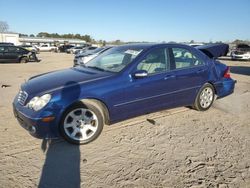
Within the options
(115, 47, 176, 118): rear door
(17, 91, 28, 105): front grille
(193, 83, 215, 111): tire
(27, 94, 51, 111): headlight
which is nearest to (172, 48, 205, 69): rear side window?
(115, 47, 176, 118): rear door

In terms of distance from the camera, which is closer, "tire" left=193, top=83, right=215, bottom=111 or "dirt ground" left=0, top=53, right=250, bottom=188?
"dirt ground" left=0, top=53, right=250, bottom=188

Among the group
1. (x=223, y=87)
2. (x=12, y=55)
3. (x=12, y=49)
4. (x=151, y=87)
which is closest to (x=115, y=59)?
(x=151, y=87)

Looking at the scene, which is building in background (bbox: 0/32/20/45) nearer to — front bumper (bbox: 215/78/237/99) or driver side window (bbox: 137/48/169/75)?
front bumper (bbox: 215/78/237/99)

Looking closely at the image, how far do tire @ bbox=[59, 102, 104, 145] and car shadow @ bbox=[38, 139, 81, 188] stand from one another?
173 millimetres

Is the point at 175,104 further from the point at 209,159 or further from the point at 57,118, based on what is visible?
the point at 57,118

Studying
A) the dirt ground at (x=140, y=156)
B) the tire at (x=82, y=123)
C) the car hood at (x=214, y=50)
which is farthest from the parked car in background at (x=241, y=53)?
the tire at (x=82, y=123)

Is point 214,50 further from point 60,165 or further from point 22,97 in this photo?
point 60,165

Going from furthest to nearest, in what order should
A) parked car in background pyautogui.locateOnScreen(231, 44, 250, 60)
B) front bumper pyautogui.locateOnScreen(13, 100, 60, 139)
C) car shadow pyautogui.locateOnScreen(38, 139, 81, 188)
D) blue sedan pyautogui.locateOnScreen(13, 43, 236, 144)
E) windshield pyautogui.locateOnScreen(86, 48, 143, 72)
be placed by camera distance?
parked car in background pyautogui.locateOnScreen(231, 44, 250, 60), windshield pyautogui.locateOnScreen(86, 48, 143, 72), blue sedan pyautogui.locateOnScreen(13, 43, 236, 144), front bumper pyautogui.locateOnScreen(13, 100, 60, 139), car shadow pyautogui.locateOnScreen(38, 139, 81, 188)

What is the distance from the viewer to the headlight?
138 inches

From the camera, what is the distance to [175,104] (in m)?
4.92

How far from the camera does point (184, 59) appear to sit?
5.02 m

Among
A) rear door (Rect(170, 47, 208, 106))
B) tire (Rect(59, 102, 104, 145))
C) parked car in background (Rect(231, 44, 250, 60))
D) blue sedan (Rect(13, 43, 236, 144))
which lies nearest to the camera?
blue sedan (Rect(13, 43, 236, 144))

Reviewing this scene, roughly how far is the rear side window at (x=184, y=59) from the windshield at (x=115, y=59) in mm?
831

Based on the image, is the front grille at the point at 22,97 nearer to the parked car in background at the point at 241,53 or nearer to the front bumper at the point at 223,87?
the front bumper at the point at 223,87
